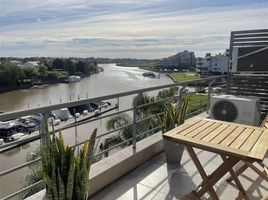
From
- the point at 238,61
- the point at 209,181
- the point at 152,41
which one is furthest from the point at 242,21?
the point at 152,41

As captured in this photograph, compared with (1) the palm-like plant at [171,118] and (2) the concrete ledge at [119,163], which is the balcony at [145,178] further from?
(1) the palm-like plant at [171,118]

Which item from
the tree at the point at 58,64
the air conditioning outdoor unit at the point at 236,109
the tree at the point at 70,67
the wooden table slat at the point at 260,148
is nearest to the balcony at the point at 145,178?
the wooden table slat at the point at 260,148

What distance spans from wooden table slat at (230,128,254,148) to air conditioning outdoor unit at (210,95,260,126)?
2279mm

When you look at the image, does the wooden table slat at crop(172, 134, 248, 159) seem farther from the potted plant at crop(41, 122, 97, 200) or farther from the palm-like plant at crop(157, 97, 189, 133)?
the palm-like plant at crop(157, 97, 189, 133)

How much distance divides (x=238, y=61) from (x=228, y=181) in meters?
3.45

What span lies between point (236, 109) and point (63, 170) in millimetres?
3710

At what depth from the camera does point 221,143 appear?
199 centimetres

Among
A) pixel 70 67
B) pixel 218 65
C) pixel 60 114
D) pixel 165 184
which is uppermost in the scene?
pixel 218 65

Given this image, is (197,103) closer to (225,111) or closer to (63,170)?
(225,111)

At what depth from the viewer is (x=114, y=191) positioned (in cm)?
258

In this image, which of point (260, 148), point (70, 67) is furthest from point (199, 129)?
point (70, 67)

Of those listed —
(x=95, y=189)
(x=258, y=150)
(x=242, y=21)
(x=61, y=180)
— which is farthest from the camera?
(x=242, y=21)

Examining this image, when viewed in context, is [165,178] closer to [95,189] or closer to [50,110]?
[95,189]

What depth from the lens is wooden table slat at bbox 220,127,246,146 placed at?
201 cm
